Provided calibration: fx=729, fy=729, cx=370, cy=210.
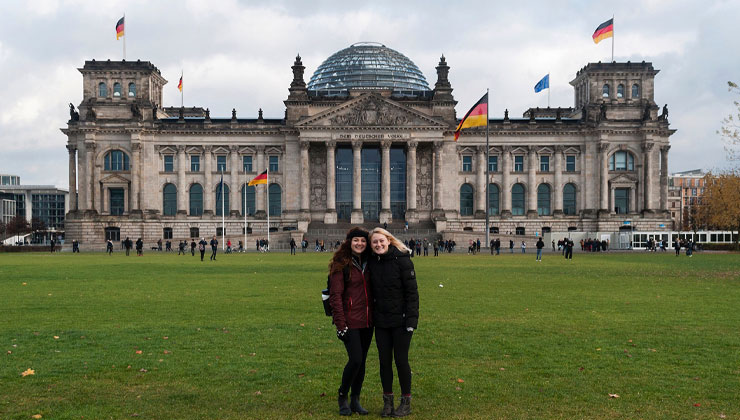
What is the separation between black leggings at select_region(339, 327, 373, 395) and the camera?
36.0 ft

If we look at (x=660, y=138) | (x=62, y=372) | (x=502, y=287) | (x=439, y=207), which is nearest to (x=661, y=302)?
(x=502, y=287)

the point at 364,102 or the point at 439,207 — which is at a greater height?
the point at 364,102

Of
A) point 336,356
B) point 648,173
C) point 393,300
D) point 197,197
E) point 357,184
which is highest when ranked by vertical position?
point 648,173

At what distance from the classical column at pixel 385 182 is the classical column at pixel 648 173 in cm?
3723

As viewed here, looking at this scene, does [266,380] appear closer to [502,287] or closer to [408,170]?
[502,287]

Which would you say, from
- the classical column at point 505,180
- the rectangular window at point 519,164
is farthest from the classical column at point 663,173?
the classical column at point 505,180

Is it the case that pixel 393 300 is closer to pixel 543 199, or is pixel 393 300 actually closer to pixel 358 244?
pixel 358 244

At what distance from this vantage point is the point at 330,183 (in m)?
103

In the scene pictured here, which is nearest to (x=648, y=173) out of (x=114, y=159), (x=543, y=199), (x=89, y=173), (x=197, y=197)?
(x=543, y=199)

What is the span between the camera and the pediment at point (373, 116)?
334ft

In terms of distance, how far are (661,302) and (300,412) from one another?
685 inches

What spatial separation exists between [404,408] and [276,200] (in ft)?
320

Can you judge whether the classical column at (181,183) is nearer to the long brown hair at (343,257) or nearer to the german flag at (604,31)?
the german flag at (604,31)

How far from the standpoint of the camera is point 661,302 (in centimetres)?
2464
